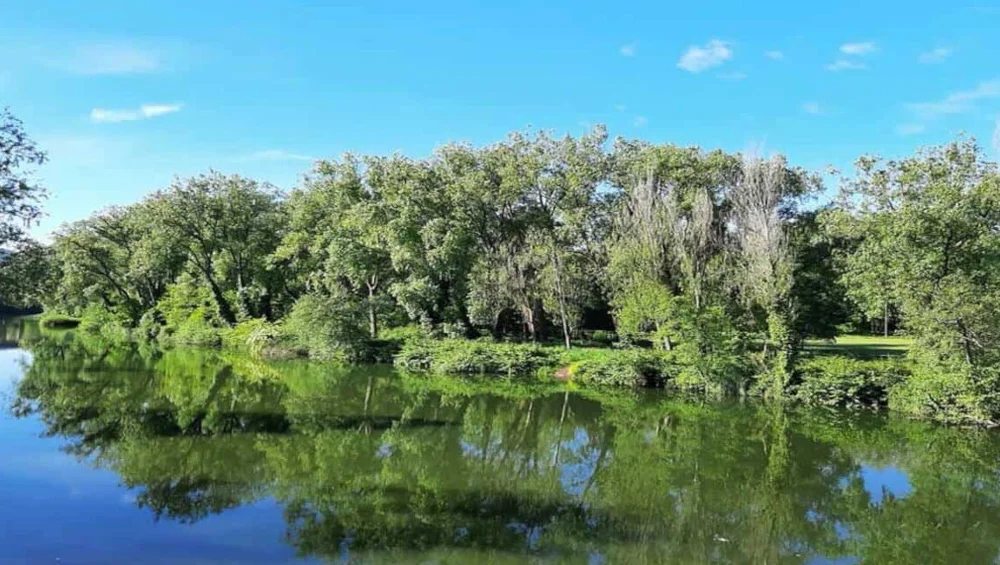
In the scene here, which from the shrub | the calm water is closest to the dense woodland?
the calm water

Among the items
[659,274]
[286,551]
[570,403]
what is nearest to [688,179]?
[659,274]

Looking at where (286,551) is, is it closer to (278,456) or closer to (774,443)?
(278,456)

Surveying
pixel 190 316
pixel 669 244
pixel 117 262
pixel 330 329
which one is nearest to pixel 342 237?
pixel 330 329

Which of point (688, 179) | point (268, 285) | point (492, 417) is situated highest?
point (688, 179)

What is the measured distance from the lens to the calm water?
9070 mm

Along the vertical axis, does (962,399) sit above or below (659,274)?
below

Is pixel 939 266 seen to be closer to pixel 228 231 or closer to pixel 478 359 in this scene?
pixel 478 359

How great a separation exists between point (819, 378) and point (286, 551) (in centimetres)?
1993

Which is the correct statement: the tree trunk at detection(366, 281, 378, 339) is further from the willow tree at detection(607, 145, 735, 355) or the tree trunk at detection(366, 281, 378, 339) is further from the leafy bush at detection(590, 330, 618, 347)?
the willow tree at detection(607, 145, 735, 355)

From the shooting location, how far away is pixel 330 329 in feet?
109

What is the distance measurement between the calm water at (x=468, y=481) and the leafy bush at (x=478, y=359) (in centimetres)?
748

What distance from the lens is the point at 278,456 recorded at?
13.7 meters

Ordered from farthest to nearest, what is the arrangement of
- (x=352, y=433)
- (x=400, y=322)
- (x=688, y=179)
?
(x=400, y=322) < (x=688, y=179) < (x=352, y=433)

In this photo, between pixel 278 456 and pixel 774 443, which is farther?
pixel 774 443
